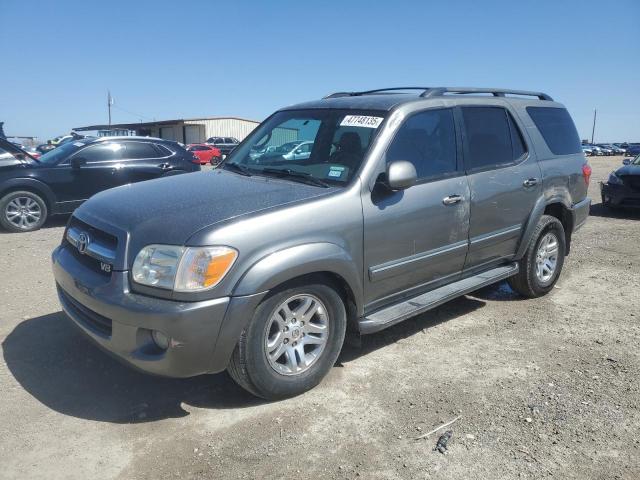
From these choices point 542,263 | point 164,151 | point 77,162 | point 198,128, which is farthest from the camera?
point 198,128

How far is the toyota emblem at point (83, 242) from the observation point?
10.8 ft

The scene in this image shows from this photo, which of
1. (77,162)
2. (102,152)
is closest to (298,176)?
(77,162)

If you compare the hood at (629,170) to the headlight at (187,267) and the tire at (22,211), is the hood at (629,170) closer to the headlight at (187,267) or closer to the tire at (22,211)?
the headlight at (187,267)

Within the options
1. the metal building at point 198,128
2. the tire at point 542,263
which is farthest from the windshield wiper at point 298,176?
the metal building at point 198,128

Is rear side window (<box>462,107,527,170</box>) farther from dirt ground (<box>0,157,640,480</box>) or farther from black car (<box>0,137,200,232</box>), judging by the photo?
black car (<box>0,137,200,232</box>)

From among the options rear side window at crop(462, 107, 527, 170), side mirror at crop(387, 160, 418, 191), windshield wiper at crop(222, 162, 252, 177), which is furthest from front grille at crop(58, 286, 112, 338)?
rear side window at crop(462, 107, 527, 170)

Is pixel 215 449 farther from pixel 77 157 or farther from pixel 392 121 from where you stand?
pixel 77 157

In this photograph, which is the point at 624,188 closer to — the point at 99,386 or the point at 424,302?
the point at 424,302

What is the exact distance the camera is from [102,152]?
9.38 meters

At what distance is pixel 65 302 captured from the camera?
11.6 feet

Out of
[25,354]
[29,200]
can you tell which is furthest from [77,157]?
[25,354]

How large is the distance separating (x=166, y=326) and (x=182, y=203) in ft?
2.85

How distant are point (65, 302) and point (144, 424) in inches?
41.6

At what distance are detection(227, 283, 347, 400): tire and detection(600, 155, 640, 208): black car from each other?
887 cm
